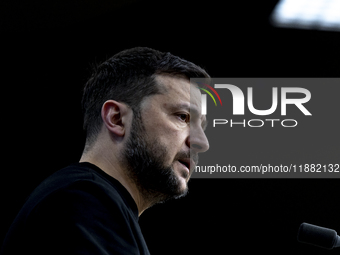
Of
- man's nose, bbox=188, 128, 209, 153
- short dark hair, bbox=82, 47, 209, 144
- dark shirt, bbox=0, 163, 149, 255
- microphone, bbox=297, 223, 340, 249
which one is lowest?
microphone, bbox=297, 223, 340, 249

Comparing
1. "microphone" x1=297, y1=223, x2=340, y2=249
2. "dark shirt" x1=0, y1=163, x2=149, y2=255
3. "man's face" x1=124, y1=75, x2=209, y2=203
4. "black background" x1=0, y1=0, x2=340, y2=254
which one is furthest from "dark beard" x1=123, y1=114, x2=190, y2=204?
"black background" x1=0, y1=0, x2=340, y2=254

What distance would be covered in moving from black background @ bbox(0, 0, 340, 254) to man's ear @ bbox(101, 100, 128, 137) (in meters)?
1.31

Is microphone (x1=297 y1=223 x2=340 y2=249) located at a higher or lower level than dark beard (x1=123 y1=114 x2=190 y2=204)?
lower

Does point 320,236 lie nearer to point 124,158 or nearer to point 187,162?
point 187,162

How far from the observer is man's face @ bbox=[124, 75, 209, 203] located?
1.17 meters

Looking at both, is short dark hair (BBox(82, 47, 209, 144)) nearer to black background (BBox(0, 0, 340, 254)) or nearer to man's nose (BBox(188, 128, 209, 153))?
man's nose (BBox(188, 128, 209, 153))

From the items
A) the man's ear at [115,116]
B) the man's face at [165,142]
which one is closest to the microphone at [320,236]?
the man's face at [165,142]

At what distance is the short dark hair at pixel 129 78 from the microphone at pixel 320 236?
2.05 feet

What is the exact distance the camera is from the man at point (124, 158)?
0.78 meters

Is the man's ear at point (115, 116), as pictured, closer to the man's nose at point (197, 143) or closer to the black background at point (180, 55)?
the man's nose at point (197, 143)

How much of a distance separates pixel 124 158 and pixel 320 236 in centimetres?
59

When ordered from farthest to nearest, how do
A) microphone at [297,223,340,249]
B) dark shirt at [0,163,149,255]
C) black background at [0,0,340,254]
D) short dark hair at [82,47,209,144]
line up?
black background at [0,0,340,254] < short dark hair at [82,47,209,144] < microphone at [297,223,340,249] < dark shirt at [0,163,149,255]

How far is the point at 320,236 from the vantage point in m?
0.91

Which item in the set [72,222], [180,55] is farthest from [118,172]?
[180,55]
